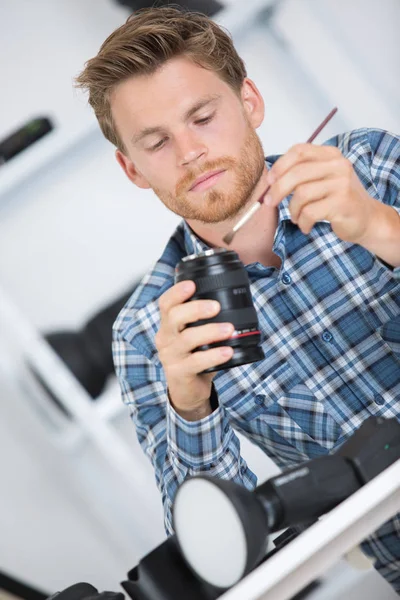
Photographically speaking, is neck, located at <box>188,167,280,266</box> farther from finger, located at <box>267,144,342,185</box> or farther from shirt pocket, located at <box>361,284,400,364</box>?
→ finger, located at <box>267,144,342,185</box>

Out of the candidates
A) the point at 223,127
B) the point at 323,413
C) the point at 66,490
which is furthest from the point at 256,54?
the point at 66,490

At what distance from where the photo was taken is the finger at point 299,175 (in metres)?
0.88

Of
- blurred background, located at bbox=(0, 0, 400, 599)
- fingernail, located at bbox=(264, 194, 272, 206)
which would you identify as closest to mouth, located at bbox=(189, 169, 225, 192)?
fingernail, located at bbox=(264, 194, 272, 206)

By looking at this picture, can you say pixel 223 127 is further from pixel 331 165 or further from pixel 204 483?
pixel 204 483

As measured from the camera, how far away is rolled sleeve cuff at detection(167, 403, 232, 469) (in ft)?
3.34

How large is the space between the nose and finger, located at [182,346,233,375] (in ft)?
1.23

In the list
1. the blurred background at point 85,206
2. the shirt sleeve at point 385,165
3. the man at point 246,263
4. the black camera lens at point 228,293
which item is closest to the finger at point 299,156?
the black camera lens at point 228,293

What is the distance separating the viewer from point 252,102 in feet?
4.43

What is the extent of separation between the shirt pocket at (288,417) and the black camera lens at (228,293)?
39 centimetres

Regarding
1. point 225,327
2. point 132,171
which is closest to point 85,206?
point 132,171

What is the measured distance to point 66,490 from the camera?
1806mm

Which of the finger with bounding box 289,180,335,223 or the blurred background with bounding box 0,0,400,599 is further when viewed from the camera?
the blurred background with bounding box 0,0,400,599

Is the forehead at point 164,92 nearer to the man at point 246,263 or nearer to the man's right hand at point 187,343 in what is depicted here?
the man at point 246,263

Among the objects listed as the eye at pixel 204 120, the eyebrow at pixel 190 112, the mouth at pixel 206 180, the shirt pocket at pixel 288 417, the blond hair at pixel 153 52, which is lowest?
the shirt pocket at pixel 288 417
